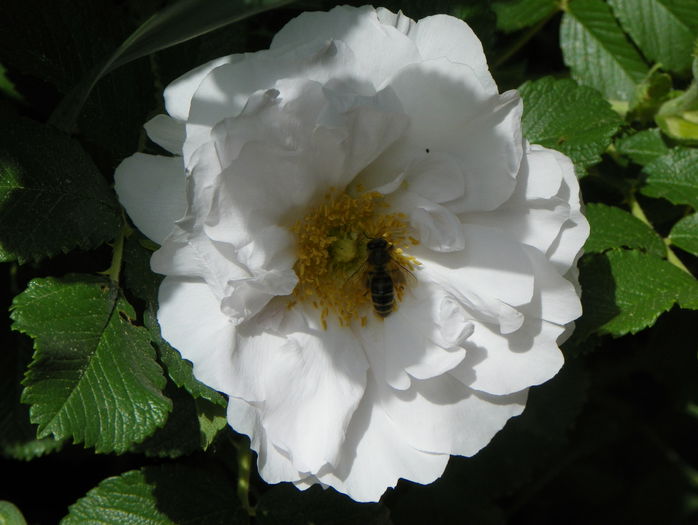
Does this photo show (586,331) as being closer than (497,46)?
Yes

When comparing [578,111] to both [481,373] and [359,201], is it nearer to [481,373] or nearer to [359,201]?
[359,201]

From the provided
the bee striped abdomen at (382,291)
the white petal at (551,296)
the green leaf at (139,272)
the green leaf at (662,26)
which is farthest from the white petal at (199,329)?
the green leaf at (662,26)

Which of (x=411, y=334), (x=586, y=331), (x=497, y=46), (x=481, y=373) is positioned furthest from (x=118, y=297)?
(x=497, y=46)

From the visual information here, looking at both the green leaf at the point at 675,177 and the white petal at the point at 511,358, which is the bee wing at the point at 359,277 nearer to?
the white petal at the point at 511,358

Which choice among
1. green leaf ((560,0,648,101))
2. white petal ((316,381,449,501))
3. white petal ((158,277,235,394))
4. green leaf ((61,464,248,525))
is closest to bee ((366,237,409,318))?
white petal ((316,381,449,501))

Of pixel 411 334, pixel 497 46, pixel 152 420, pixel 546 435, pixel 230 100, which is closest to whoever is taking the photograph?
pixel 230 100

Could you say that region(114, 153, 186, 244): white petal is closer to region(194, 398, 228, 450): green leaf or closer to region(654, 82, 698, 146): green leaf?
region(194, 398, 228, 450): green leaf
